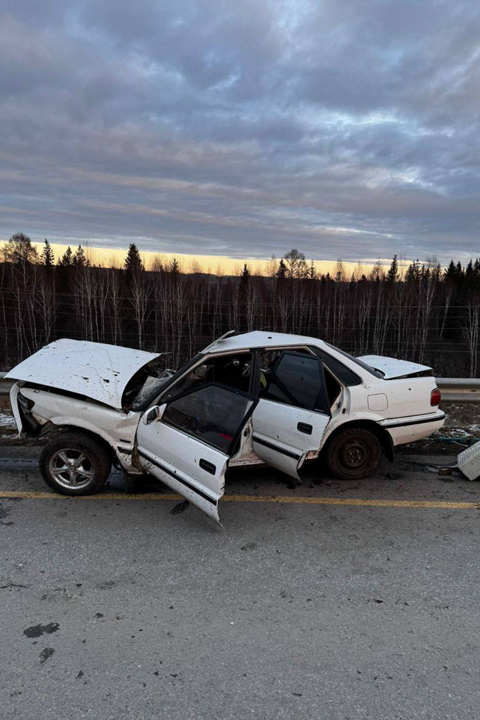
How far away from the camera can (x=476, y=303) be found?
5028 cm

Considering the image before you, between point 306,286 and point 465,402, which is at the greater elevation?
point 306,286

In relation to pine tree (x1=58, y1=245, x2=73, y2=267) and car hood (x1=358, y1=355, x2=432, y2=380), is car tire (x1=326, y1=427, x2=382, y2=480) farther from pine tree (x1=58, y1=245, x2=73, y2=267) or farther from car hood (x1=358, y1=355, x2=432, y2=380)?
pine tree (x1=58, y1=245, x2=73, y2=267)

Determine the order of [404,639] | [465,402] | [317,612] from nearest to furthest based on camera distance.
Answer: [404,639]
[317,612]
[465,402]

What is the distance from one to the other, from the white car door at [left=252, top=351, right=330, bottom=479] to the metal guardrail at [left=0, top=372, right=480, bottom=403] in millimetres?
3759

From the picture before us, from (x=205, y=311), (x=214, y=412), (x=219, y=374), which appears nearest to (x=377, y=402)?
(x=219, y=374)

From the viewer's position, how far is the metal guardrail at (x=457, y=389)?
720 centimetres

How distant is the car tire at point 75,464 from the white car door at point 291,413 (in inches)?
61.5

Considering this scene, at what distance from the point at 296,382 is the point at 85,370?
2.22m

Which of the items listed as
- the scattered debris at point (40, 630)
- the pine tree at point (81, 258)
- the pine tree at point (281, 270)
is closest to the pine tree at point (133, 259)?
the pine tree at point (81, 258)

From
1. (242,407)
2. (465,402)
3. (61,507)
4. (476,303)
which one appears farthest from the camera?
(476,303)

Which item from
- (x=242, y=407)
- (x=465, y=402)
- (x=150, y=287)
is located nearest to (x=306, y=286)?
(x=150, y=287)

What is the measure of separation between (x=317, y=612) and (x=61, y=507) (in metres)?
2.56

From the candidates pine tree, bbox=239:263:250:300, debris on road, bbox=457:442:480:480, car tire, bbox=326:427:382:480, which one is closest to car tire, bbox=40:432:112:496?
car tire, bbox=326:427:382:480

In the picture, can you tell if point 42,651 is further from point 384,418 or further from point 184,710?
point 384,418
